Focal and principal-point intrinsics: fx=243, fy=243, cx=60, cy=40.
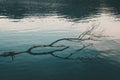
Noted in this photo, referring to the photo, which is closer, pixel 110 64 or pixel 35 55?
pixel 110 64

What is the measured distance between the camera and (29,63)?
35781mm

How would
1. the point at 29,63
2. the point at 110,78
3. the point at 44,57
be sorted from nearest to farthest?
the point at 110,78
the point at 29,63
the point at 44,57

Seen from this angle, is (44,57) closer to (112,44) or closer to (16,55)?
(16,55)

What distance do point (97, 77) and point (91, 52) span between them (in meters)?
11.3

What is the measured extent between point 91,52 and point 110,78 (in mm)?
11784

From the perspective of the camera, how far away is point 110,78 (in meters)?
30.6

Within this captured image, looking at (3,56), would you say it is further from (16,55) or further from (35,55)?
(35,55)

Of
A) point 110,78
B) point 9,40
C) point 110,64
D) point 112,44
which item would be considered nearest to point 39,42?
point 9,40

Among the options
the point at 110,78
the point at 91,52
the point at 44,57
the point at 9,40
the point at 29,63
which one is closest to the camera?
the point at 110,78

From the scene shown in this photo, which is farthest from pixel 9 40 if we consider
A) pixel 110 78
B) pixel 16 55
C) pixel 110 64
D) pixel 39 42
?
pixel 110 78

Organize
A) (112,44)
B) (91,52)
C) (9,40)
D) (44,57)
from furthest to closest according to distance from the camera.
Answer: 1. (9,40)
2. (112,44)
3. (91,52)
4. (44,57)

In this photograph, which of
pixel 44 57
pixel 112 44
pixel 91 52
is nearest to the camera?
pixel 44 57

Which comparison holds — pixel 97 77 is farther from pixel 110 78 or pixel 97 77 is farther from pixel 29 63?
pixel 29 63

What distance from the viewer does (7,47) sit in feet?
147
